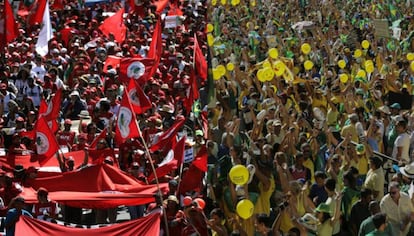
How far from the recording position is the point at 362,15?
2614 cm

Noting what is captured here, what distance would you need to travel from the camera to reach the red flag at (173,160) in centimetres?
1205

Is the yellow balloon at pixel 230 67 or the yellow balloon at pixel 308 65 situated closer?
the yellow balloon at pixel 230 67

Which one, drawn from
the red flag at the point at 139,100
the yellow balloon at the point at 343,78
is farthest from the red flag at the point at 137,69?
the yellow balloon at the point at 343,78

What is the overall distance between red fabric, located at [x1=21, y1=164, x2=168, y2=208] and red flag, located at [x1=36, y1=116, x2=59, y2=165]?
40cm

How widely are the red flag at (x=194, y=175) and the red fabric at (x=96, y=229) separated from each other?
1767mm

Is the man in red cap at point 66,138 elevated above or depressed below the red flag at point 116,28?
above

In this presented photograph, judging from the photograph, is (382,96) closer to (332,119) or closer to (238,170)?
(332,119)

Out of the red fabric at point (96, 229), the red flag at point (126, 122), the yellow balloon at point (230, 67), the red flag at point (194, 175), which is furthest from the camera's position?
the yellow balloon at point (230, 67)

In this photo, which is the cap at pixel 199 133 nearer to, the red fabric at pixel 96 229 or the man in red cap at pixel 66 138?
the man in red cap at pixel 66 138

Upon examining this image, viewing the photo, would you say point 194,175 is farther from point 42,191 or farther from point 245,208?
point 245,208

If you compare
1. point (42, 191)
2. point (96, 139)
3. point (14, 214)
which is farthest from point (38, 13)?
point (14, 214)

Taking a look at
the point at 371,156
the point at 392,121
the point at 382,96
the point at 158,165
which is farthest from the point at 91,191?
the point at 382,96

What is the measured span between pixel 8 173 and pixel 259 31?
11782 millimetres

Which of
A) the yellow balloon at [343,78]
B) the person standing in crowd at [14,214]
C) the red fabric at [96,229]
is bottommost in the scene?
the yellow balloon at [343,78]
